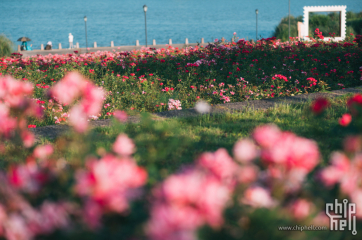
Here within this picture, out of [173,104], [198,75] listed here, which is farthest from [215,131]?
[198,75]

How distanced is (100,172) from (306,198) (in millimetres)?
894

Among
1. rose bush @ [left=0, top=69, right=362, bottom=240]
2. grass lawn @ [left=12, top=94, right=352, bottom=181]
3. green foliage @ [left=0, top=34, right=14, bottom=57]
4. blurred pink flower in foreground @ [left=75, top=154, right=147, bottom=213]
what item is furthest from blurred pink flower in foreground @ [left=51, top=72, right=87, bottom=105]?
green foliage @ [left=0, top=34, right=14, bottom=57]

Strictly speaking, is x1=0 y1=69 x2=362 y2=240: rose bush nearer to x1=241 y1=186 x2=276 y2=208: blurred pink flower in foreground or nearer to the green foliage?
x1=241 y1=186 x2=276 y2=208: blurred pink flower in foreground

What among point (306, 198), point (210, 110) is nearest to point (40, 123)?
point (210, 110)

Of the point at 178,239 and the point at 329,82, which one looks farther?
the point at 329,82

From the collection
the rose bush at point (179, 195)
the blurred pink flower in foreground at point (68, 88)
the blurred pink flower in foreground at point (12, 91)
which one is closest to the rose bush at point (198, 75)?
the blurred pink flower in foreground at point (12, 91)

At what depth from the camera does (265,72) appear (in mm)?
9273

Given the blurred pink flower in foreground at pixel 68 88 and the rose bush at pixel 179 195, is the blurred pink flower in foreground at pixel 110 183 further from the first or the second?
the blurred pink flower in foreground at pixel 68 88

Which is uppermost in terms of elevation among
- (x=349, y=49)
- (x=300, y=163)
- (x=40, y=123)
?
(x=349, y=49)

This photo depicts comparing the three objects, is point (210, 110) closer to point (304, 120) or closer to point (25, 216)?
point (304, 120)

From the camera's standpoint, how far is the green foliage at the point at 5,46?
17.4m

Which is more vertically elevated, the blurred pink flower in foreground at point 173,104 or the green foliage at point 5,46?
the green foliage at point 5,46

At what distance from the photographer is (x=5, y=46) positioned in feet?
58.2

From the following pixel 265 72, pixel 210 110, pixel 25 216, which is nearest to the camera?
pixel 25 216
